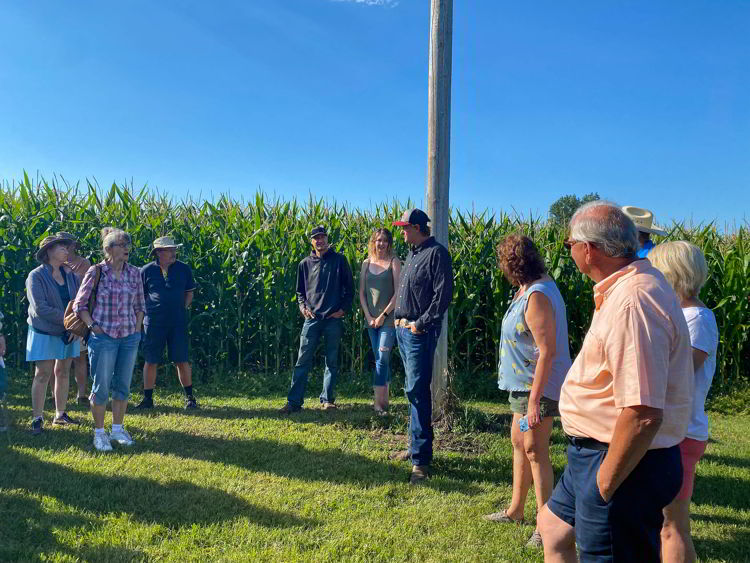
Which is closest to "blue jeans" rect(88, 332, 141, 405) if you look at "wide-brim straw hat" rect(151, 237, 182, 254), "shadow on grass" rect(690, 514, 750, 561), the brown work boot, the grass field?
the grass field

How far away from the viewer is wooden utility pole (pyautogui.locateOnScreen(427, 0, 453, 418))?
593 centimetres

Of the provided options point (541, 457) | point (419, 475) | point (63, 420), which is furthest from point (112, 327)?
point (541, 457)

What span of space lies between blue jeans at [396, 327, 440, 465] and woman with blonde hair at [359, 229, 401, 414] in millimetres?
1906

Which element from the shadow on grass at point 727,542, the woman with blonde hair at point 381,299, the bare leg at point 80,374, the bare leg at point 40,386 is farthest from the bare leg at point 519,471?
the bare leg at point 80,374

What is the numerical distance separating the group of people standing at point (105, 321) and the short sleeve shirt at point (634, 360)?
4.37 metres

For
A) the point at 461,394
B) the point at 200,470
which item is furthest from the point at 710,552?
the point at 461,394

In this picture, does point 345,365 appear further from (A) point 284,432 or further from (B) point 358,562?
(B) point 358,562

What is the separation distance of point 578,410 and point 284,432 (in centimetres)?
433

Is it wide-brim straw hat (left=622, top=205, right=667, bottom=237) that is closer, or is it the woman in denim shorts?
the woman in denim shorts

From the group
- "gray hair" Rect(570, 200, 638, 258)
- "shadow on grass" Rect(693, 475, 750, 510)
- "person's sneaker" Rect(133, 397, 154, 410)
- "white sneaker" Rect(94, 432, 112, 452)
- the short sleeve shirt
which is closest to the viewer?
the short sleeve shirt

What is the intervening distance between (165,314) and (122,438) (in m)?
1.98

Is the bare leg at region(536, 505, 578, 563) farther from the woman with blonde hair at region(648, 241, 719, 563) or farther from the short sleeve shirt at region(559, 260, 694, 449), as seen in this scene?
the woman with blonde hair at region(648, 241, 719, 563)

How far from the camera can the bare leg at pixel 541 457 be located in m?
3.36

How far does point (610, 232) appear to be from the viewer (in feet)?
6.86
